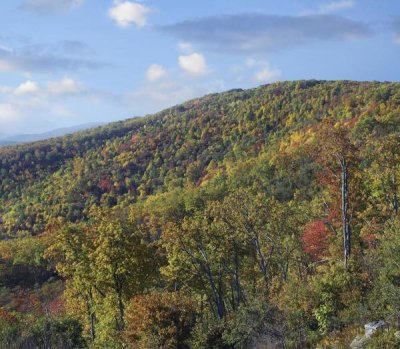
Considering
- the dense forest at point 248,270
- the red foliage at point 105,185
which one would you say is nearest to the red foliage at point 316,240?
the dense forest at point 248,270

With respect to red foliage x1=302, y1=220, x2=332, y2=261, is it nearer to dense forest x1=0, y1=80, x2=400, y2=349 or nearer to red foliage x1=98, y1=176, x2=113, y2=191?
dense forest x1=0, y1=80, x2=400, y2=349

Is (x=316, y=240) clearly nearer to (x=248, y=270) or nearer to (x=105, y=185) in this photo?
(x=248, y=270)

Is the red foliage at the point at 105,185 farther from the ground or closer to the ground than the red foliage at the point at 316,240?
closer to the ground

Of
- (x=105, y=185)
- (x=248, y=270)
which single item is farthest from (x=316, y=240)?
(x=105, y=185)

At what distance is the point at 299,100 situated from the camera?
200 m

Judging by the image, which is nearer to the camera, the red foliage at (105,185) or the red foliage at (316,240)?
the red foliage at (316,240)

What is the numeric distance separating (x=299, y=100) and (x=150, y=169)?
228 feet

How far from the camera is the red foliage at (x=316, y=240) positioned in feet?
139

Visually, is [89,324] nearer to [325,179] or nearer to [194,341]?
[194,341]

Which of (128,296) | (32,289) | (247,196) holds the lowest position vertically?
(32,289)

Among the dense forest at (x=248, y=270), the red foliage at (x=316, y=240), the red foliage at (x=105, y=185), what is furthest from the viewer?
the red foliage at (x=105, y=185)

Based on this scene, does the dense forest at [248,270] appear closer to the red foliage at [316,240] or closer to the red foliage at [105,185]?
the red foliage at [316,240]

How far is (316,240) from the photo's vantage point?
43.0 meters

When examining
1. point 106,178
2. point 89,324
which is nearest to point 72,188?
point 106,178
